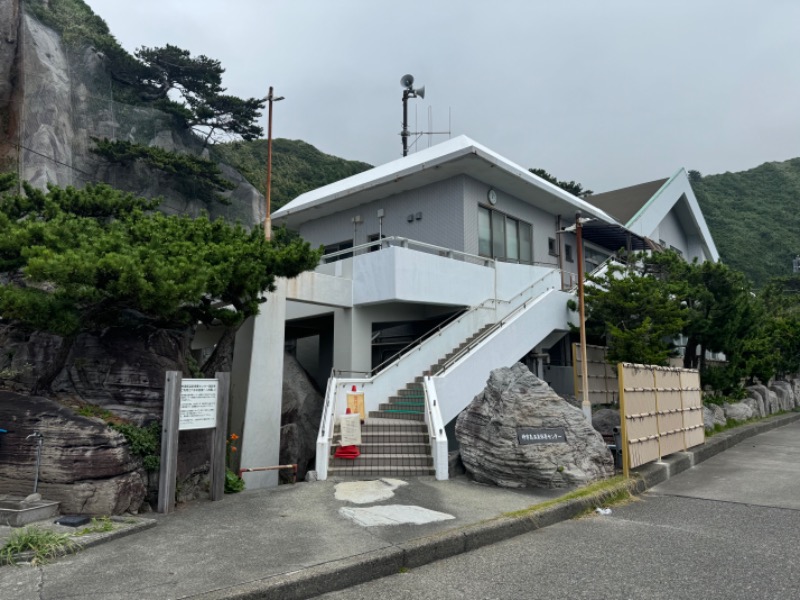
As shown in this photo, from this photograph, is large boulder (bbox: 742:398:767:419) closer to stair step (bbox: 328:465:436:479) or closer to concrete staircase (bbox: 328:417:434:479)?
concrete staircase (bbox: 328:417:434:479)

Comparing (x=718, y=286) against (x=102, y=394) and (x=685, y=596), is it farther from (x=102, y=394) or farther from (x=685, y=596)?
(x=102, y=394)

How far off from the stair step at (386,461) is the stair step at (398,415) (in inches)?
65.5

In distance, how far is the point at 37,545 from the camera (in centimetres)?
485

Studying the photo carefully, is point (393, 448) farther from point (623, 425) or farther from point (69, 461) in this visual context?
point (69, 461)

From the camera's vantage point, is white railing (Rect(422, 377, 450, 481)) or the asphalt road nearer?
the asphalt road

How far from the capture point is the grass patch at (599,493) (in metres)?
6.85

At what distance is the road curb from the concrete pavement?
10mm

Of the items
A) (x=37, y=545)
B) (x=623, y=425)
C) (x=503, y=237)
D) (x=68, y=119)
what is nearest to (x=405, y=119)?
(x=503, y=237)

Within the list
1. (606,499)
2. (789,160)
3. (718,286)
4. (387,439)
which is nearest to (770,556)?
(606,499)

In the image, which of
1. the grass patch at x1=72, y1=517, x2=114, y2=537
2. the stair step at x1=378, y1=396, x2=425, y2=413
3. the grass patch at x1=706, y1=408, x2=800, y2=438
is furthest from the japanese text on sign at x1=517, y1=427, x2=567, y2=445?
the grass patch at x1=706, y1=408, x2=800, y2=438

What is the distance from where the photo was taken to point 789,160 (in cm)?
8831

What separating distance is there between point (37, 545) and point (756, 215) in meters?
79.7

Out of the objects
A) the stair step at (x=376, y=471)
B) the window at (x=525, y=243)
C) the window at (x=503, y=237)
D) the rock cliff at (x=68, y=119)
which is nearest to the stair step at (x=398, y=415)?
the stair step at (x=376, y=471)

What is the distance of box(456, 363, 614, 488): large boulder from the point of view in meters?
7.97
